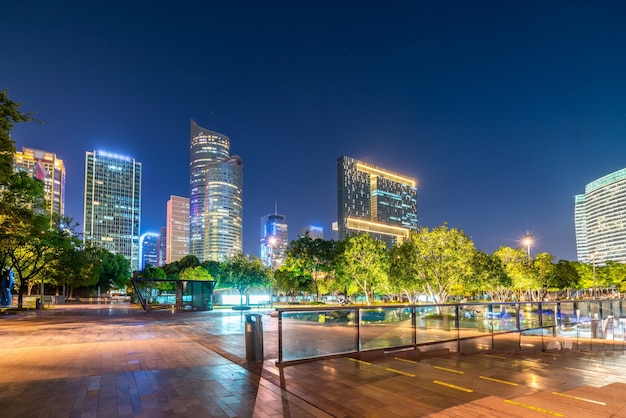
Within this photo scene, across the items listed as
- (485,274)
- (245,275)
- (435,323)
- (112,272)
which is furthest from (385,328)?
(112,272)

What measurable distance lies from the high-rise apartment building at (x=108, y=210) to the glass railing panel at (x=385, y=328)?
633ft

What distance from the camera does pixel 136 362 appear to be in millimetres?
8984

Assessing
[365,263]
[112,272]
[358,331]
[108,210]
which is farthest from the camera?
[108,210]

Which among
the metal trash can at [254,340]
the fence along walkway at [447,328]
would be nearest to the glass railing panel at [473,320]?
the fence along walkway at [447,328]

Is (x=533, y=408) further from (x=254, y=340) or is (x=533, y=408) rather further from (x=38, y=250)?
(x=38, y=250)

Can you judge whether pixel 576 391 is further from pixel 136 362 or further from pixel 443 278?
pixel 443 278

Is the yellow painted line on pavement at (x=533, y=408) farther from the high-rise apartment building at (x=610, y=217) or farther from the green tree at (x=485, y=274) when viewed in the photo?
the high-rise apartment building at (x=610, y=217)

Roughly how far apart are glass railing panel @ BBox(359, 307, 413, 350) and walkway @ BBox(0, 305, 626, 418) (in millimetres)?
699

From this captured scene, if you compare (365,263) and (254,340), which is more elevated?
(365,263)

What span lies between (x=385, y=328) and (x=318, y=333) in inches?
78.2

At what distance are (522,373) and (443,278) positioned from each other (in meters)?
A: 24.8

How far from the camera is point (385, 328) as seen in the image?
1004cm

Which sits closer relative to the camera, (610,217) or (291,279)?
(291,279)

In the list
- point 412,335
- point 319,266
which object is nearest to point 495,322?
point 412,335
